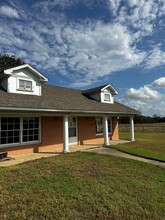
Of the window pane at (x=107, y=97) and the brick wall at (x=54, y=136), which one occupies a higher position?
the window pane at (x=107, y=97)

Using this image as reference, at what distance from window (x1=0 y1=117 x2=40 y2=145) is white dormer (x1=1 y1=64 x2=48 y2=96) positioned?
1.83 metres

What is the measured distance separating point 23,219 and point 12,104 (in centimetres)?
606

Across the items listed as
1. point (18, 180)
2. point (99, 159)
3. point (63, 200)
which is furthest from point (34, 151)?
point (63, 200)

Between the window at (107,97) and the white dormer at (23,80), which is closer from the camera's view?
the white dormer at (23,80)

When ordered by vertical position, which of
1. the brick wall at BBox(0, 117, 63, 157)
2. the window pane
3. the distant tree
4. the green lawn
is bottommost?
the green lawn

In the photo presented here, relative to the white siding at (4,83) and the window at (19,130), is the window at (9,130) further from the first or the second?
the white siding at (4,83)

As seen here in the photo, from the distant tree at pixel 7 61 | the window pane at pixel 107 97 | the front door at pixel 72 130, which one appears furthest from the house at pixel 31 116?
the distant tree at pixel 7 61

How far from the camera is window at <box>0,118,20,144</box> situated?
35.6ft

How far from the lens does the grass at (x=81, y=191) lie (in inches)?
206

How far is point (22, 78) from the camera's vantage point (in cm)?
1241

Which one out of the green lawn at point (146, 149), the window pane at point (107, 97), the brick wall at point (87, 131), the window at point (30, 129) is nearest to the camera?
the green lawn at point (146, 149)

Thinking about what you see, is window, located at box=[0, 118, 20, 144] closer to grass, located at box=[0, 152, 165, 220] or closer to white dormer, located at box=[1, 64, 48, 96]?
white dormer, located at box=[1, 64, 48, 96]

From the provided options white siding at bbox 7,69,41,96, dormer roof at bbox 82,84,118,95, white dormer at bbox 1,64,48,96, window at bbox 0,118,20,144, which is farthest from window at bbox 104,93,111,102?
window at bbox 0,118,20,144

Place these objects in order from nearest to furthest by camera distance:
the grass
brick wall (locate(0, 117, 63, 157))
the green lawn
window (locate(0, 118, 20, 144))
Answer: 1. the grass
2. window (locate(0, 118, 20, 144))
3. the green lawn
4. brick wall (locate(0, 117, 63, 157))
